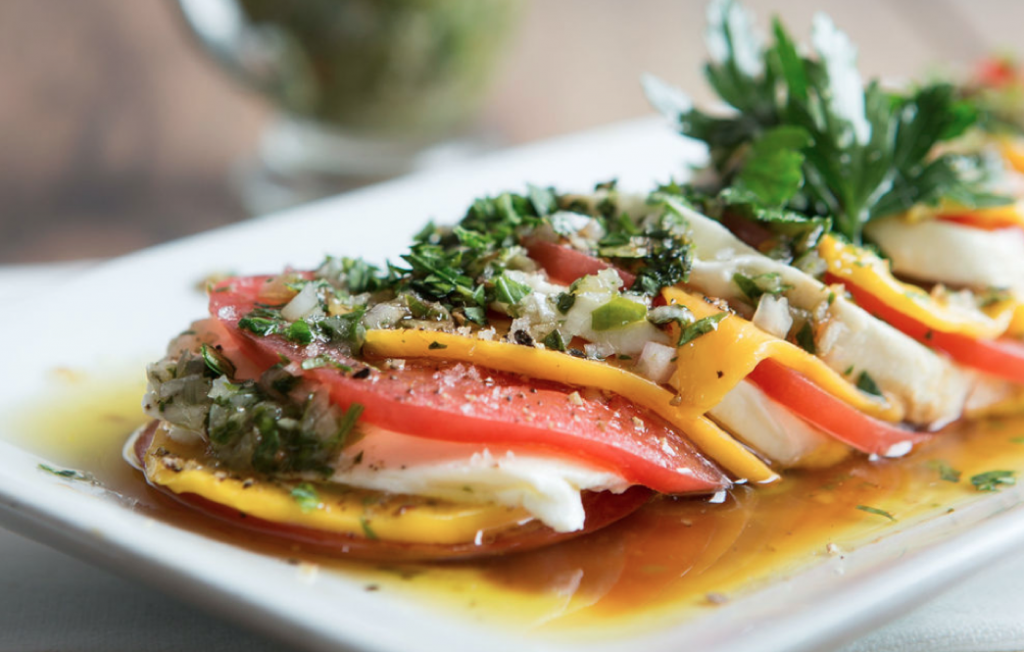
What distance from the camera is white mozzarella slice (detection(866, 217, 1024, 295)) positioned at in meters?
2.86

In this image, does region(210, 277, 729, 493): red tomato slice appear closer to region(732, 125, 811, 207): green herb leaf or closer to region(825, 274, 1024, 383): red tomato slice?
region(825, 274, 1024, 383): red tomato slice

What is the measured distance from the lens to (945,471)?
8.50 ft

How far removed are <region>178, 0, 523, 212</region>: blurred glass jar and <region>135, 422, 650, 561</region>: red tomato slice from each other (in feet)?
9.34

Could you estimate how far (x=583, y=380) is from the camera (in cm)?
221

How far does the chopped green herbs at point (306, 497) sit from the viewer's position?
2.00m

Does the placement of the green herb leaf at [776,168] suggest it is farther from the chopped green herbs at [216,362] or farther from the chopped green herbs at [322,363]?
the chopped green herbs at [216,362]

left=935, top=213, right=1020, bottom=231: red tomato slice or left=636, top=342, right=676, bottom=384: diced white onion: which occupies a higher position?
left=935, top=213, right=1020, bottom=231: red tomato slice

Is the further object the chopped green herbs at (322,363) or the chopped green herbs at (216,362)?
the chopped green herbs at (216,362)

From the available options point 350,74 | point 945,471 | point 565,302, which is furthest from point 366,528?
point 350,74

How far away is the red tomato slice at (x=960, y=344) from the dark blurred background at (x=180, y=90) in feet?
7.72

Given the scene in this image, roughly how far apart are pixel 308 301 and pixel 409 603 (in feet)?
2.57

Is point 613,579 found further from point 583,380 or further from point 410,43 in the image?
point 410,43

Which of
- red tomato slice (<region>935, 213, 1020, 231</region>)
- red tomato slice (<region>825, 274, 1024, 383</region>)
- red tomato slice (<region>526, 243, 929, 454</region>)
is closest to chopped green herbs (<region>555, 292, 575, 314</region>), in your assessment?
red tomato slice (<region>526, 243, 929, 454</region>)

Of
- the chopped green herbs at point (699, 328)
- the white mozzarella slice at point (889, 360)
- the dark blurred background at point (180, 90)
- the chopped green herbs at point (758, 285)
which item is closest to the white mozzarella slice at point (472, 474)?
the chopped green herbs at point (699, 328)
